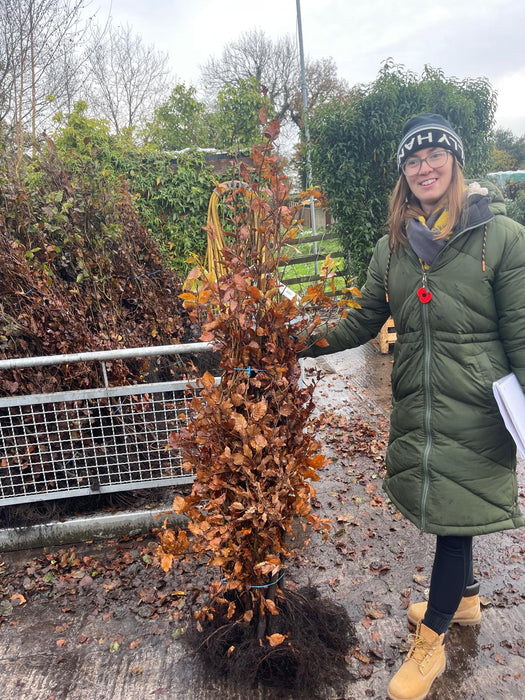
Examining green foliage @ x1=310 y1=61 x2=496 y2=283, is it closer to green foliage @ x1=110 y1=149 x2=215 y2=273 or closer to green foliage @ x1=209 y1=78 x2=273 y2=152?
green foliage @ x1=110 y1=149 x2=215 y2=273

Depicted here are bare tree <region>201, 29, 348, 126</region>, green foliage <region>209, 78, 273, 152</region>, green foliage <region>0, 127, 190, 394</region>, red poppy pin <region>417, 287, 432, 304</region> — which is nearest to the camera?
red poppy pin <region>417, 287, 432, 304</region>

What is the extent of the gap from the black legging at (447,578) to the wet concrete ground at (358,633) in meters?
0.30

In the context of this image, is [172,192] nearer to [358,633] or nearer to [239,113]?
[239,113]

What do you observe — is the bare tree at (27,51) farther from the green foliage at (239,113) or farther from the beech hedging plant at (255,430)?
the beech hedging plant at (255,430)

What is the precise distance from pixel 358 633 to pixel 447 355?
142cm

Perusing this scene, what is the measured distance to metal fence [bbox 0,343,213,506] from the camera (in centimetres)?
294

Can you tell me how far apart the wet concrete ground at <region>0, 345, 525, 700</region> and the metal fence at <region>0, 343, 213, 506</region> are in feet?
1.41

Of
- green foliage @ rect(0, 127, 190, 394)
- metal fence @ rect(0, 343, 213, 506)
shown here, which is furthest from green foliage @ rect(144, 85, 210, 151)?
metal fence @ rect(0, 343, 213, 506)

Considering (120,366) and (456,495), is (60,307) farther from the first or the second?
(456,495)

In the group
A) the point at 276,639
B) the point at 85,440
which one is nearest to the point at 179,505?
the point at 276,639

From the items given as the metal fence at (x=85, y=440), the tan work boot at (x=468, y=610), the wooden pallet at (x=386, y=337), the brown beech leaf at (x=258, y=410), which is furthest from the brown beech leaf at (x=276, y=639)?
the wooden pallet at (x=386, y=337)

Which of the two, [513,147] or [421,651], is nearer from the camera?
[421,651]

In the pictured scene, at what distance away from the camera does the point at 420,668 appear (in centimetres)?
203

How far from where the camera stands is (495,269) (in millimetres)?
1794
